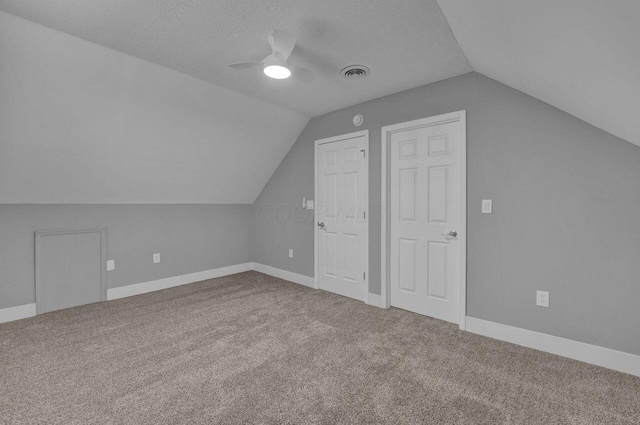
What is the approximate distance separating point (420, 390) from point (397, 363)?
13.0 inches

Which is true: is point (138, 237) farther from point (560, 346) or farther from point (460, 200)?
point (560, 346)

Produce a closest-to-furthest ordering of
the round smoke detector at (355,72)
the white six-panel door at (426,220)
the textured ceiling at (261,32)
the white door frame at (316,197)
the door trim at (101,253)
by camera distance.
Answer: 1. the textured ceiling at (261,32)
2. the round smoke detector at (355,72)
3. the white six-panel door at (426,220)
4. the door trim at (101,253)
5. the white door frame at (316,197)

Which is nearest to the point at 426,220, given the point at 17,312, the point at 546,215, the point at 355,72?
the point at 546,215

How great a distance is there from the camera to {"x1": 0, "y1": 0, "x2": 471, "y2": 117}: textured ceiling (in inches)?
72.6

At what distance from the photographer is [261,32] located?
2107 millimetres

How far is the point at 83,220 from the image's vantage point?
3508mm

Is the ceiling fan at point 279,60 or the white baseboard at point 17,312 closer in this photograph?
the ceiling fan at point 279,60

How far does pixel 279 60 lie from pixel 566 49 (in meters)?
1.63

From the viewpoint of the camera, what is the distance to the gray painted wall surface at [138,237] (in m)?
3.04

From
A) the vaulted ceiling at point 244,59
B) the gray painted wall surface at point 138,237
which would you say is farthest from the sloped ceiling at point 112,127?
the gray painted wall surface at point 138,237

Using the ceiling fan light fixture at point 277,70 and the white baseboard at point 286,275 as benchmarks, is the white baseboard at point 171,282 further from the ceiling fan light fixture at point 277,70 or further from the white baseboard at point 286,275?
the ceiling fan light fixture at point 277,70

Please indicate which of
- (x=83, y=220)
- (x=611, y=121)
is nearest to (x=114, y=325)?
(x=83, y=220)

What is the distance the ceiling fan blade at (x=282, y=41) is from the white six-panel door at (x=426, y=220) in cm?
173

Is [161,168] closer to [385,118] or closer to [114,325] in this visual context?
[114,325]
